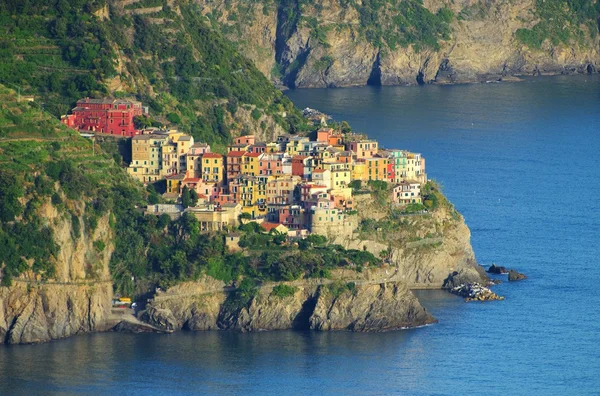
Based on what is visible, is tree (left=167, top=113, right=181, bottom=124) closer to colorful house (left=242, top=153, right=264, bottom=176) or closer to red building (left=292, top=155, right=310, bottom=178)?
colorful house (left=242, top=153, right=264, bottom=176)

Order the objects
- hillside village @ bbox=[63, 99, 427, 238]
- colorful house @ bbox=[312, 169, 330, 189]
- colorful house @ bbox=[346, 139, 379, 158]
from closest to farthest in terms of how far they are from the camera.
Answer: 1. hillside village @ bbox=[63, 99, 427, 238]
2. colorful house @ bbox=[312, 169, 330, 189]
3. colorful house @ bbox=[346, 139, 379, 158]

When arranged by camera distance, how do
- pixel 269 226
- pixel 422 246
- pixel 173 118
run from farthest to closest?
pixel 173 118 → pixel 422 246 → pixel 269 226

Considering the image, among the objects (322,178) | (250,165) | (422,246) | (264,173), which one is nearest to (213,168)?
(250,165)

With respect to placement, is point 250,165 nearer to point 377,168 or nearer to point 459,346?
point 377,168

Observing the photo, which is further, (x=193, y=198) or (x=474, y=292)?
(x=474, y=292)

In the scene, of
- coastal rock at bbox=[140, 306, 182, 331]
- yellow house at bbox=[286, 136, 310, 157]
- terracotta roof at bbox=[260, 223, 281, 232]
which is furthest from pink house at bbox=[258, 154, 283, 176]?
coastal rock at bbox=[140, 306, 182, 331]
